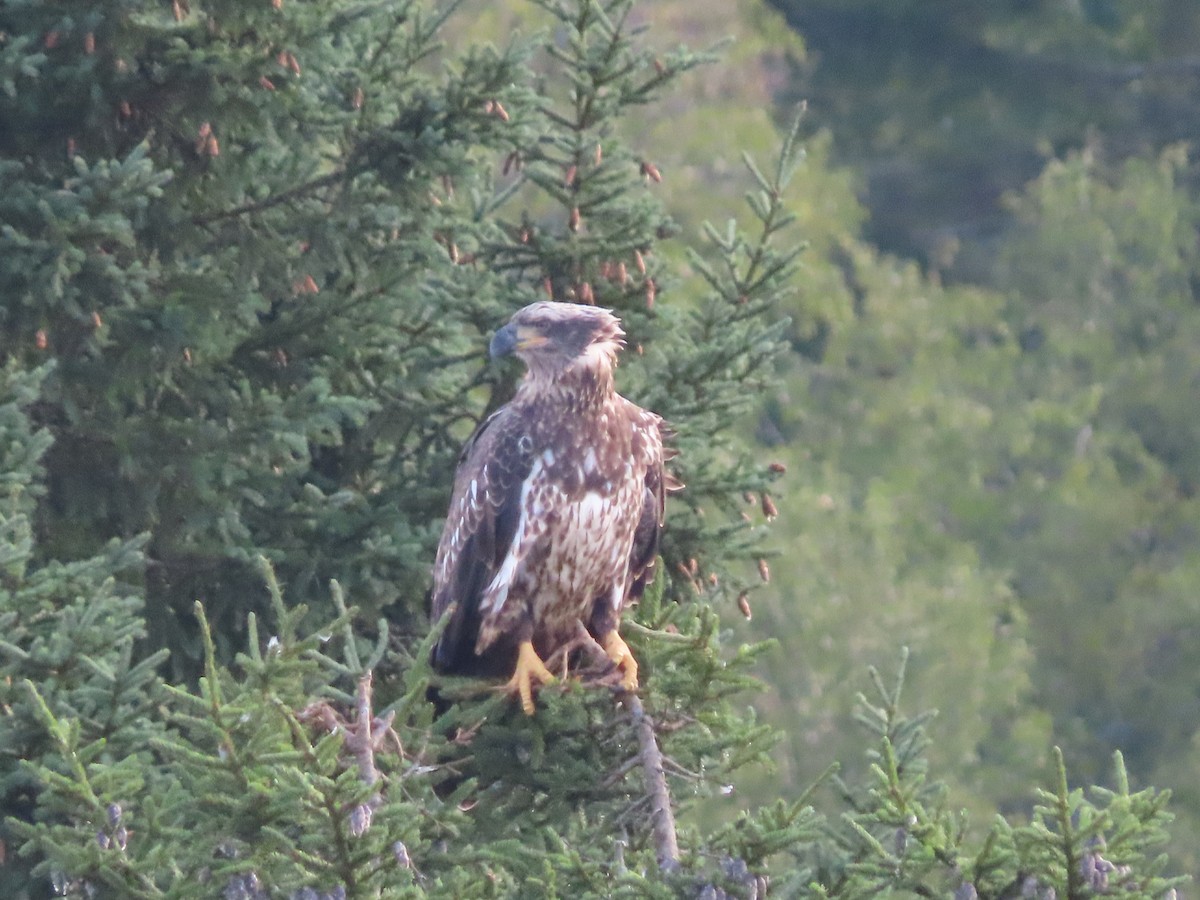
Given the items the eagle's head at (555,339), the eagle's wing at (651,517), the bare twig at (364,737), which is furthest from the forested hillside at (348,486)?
the eagle's head at (555,339)

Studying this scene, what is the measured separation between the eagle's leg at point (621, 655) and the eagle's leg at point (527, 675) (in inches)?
7.2

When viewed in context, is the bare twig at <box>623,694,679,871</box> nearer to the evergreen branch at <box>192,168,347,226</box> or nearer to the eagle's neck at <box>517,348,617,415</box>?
the eagle's neck at <box>517,348,617,415</box>

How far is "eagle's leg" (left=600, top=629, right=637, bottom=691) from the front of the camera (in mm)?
4613

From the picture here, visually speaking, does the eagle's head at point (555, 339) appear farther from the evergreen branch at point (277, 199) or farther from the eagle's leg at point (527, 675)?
the evergreen branch at point (277, 199)

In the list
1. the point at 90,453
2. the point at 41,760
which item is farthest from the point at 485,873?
the point at 90,453

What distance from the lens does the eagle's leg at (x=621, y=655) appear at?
4.61 meters

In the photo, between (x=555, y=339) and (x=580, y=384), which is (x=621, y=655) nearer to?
(x=580, y=384)

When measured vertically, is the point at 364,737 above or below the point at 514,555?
above

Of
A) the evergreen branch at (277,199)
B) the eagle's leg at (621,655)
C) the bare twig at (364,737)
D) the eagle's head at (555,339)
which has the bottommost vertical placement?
the eagle's leg at (621,655)

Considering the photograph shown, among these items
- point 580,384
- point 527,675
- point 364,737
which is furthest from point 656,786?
point 580,384

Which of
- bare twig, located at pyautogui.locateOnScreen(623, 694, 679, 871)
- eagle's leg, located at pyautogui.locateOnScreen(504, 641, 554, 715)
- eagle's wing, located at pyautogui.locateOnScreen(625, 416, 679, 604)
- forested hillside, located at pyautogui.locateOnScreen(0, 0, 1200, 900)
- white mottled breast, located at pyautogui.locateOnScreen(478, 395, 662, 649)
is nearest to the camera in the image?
forested hillside, located at pyautogui.locateOnScreen(0, 0, 1200, 900)

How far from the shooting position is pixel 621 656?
16.6 feet

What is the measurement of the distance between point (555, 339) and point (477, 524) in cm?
56

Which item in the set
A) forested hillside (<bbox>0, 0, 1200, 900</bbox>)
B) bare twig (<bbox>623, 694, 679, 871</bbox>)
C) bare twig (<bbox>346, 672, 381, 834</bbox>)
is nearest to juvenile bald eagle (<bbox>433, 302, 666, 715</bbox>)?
forested hillside (<bbox>0, 0, 1200, 900</bbox>)
